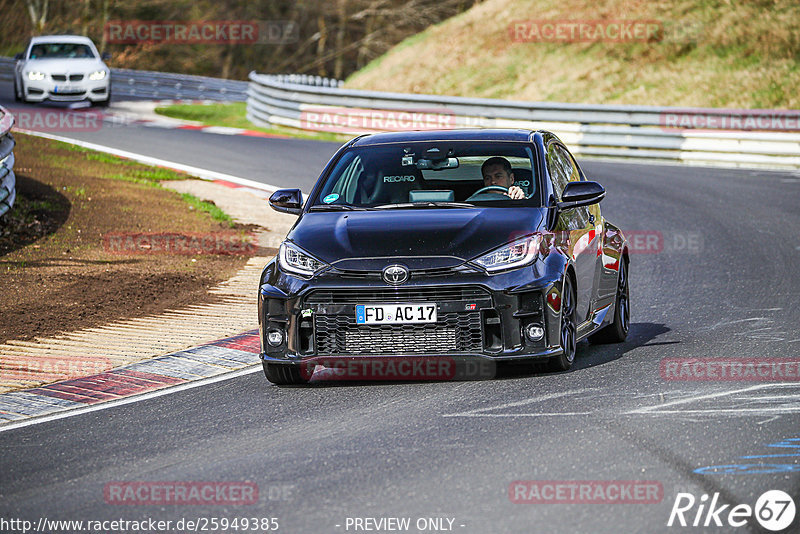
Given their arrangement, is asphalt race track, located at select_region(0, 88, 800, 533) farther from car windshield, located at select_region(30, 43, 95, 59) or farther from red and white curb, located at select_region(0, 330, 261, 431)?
car windshield, located at select_region(30, 43, 95, 59)

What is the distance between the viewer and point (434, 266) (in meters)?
8.03

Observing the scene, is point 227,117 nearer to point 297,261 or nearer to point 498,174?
point 498,174

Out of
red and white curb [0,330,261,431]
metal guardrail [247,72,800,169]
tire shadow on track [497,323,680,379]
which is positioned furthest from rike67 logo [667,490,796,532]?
metal guardrail [247,72,800,169]

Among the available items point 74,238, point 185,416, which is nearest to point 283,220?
point 74,238

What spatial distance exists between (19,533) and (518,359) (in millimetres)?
3534

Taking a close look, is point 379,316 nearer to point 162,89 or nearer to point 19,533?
point 19,533

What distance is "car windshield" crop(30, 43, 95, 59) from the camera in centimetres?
3394

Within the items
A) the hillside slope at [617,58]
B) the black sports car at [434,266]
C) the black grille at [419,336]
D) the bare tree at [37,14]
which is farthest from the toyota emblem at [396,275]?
the bare tree at [37,14]

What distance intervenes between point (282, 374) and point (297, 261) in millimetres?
804

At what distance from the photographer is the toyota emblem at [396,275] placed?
315 inches

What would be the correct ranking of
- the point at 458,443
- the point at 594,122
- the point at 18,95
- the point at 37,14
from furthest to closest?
the point at 37,14
the point at 18,95
the point at 594,122
the point at 458,443

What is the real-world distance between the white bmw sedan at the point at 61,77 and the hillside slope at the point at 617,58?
10.2m

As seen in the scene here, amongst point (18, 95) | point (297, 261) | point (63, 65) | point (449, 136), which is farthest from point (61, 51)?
point (297, 261)

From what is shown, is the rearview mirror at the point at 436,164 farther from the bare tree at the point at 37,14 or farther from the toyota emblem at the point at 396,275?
the bare tree at the point at 37,14
